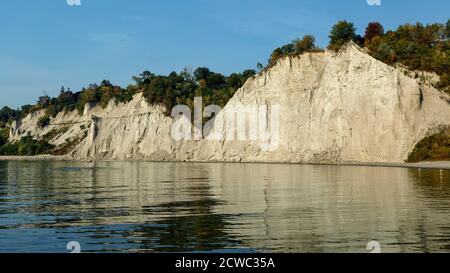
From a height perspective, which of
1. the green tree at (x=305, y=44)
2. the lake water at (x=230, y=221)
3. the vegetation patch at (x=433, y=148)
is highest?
the green tree at (x=305, y=44)

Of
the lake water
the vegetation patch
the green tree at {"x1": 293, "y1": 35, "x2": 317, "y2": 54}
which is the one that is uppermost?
the green tree at {"x1": 293, "y1": 35, "x2": 317, "y2": 54}

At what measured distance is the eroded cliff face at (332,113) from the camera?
225 ft

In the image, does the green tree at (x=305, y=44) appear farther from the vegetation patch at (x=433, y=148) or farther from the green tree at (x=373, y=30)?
the vegetation patch at (x=433, y=148)

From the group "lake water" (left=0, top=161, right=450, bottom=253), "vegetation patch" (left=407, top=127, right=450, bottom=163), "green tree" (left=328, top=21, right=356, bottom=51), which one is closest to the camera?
"lake water" (left=0, top=161, right=450, bottom=253)

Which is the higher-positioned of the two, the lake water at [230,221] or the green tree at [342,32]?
the green tree at [342,32]

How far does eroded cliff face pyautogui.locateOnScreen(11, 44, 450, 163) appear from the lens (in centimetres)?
6856

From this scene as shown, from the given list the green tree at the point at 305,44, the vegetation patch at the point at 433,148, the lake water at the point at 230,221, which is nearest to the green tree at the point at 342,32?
the green tree at the point at 305,44

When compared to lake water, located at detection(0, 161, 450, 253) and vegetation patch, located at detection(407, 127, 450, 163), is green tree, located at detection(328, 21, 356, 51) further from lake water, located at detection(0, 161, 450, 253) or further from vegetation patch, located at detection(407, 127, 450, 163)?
lake water, located at detection(0, 161, 450, 253)

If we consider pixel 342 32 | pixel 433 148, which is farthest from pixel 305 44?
pixel 433 148

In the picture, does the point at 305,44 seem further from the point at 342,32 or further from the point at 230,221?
the point at 230,221

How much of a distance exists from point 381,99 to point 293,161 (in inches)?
615

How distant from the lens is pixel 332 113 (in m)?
74.8

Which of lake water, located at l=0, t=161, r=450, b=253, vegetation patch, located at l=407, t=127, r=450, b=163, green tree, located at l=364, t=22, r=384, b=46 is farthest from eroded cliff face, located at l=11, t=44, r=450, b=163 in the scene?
lake water, located at l=0, t=161, r=450, b=253

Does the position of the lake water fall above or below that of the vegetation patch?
below
